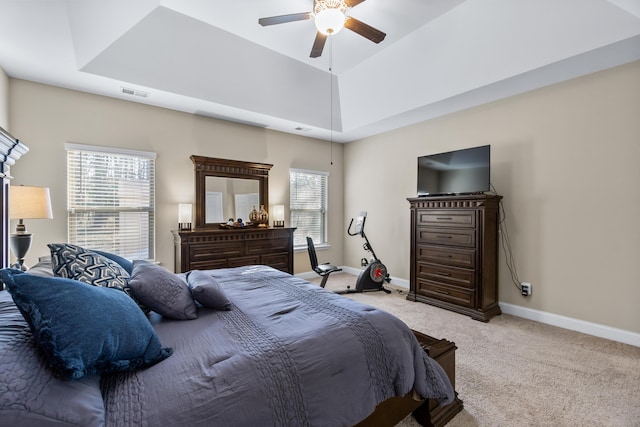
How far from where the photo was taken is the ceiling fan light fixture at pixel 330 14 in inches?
90.3

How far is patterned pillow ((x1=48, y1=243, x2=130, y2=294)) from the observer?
57.9 inches

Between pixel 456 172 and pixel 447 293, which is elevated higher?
pixel 456 172

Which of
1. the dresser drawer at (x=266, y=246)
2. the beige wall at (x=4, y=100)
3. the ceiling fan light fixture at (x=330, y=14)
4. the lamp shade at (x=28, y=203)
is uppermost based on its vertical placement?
the ceiling fan light fixture at (x=330, y=14)

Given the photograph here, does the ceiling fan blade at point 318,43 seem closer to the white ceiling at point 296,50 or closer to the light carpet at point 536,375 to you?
the white ceiling at point 296,50

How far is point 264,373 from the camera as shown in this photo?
3.83 feet

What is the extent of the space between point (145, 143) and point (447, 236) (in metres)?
4.29

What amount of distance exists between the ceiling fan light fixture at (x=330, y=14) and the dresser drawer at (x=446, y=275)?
313cm

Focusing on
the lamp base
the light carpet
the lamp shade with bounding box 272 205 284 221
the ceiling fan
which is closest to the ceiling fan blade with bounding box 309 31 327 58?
the ceiling fan

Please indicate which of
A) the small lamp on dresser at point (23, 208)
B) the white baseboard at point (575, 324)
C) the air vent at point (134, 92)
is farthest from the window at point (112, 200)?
the white baseboard at point (575, 324)

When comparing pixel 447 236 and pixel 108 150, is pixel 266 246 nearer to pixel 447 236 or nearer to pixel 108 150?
pixel 108 150

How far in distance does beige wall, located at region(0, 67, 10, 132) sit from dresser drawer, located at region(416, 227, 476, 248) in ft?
16.3

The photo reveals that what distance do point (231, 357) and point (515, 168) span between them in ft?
12.9

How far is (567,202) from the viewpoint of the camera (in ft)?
10.6

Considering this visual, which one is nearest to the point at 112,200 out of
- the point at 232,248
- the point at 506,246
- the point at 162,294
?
the point at 232,248
